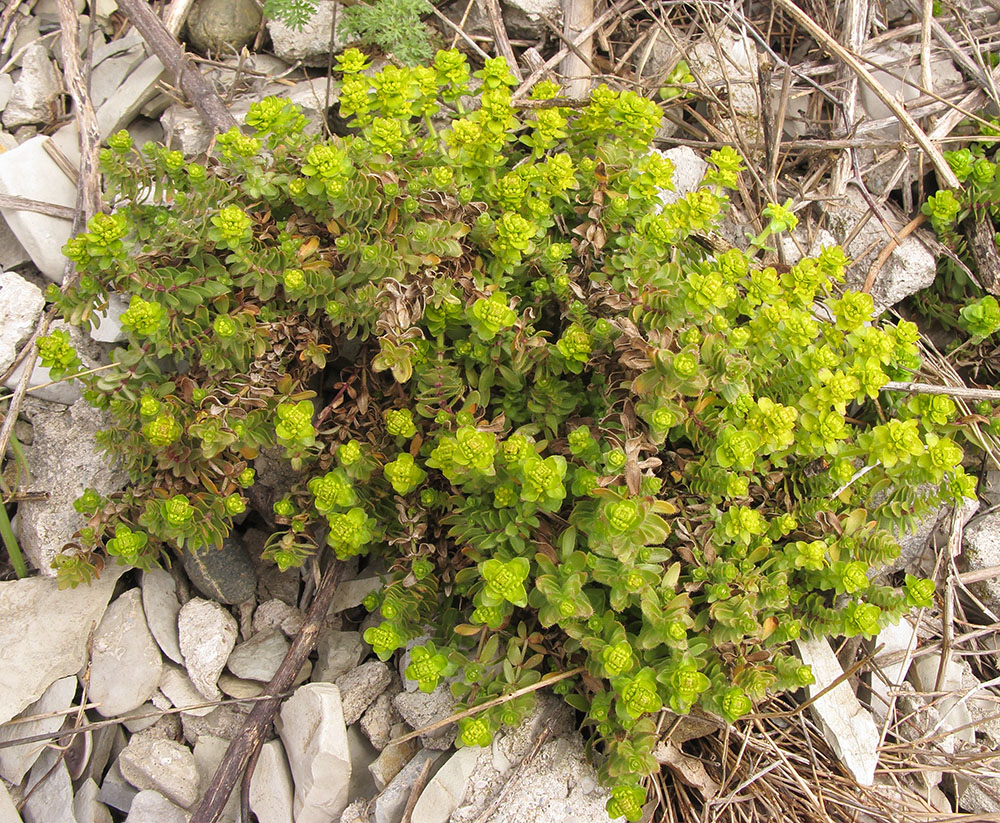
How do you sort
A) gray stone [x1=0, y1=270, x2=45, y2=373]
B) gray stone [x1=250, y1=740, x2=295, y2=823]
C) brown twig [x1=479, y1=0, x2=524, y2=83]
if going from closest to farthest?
gray stone [x1=250, y1=740, x2=295, y2=823], gray stone [x1=0, y1=270, x2=45, y2=373], brown twig [x1=479, y1=0, x2=524, y2=83]

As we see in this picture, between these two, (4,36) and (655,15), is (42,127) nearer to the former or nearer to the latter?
(4,36)

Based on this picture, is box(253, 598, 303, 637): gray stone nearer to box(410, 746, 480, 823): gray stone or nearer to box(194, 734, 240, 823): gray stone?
box(194, 734, 240, 823): gray stone

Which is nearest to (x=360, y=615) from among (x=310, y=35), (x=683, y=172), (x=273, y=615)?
(x=273, y=615)

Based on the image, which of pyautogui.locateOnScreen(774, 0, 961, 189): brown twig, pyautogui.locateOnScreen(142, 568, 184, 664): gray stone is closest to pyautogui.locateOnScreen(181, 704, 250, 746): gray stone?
A: pyautogui.locateOnScreen(142, 568, 184, 664): gray stone

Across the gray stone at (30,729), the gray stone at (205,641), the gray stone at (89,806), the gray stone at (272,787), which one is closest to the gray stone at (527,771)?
the gray stone at (272,787)

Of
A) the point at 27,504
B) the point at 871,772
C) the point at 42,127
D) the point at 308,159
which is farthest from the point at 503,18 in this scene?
the point at 871,772

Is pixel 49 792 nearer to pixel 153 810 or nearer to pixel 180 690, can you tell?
pixel 153 810
